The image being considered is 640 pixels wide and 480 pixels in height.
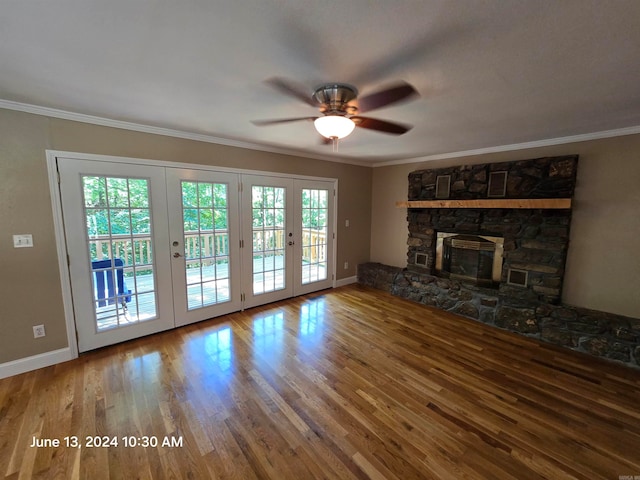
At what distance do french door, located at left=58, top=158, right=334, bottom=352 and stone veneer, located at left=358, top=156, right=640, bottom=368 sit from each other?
2.11 m

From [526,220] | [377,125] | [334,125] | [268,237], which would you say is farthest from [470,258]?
[334,125]

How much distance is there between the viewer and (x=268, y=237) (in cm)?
390

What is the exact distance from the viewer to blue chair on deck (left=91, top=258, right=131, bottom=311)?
2.68m

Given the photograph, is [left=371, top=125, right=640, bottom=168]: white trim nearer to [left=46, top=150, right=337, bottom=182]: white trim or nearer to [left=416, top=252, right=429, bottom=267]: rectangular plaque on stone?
[left=416, top=252, right=429, bottom=267]: rectangular plaque on stone

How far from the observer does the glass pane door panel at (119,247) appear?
261 centimetres

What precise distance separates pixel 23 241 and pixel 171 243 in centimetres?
115

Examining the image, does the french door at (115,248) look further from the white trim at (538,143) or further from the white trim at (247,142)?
the white trim at (538,143)

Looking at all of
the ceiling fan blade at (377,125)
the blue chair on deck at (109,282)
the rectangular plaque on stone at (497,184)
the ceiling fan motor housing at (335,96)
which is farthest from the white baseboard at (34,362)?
the rectangular plaque on stone at (497,184)

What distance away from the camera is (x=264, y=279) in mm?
3957

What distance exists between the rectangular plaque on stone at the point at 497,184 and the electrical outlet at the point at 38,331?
524 centimetres

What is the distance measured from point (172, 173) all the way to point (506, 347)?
421cm

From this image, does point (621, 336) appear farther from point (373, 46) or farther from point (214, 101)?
point (214, 101)

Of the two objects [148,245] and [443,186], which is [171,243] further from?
[443,186]

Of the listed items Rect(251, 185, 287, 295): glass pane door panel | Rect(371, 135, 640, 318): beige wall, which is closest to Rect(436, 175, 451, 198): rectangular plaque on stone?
Rect(371, 135, 640, 318): beige wall
